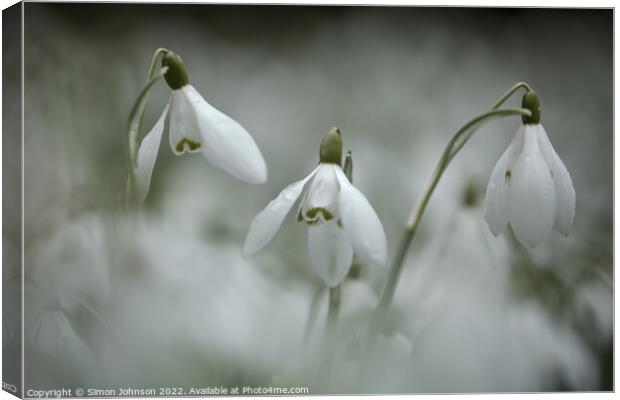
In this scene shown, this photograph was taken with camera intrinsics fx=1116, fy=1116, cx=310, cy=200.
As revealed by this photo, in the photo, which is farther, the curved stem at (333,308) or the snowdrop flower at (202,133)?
the curved stem at (333,308)

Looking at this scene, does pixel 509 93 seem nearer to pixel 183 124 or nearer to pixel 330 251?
pixel 330 251

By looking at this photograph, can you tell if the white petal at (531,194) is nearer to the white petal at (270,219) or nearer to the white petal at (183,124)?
the white petal at (270,219)

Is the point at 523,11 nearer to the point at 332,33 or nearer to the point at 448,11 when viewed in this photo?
the point at 448,11

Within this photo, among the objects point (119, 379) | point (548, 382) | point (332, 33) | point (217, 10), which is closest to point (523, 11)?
point (332, 33)

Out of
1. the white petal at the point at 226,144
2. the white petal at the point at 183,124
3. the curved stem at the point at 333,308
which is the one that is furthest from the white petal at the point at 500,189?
the white petal at the point at 183,124

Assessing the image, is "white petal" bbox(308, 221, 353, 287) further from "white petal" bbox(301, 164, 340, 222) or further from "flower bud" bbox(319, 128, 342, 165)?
"flower bud" bbox(319, 128, 342, 165)

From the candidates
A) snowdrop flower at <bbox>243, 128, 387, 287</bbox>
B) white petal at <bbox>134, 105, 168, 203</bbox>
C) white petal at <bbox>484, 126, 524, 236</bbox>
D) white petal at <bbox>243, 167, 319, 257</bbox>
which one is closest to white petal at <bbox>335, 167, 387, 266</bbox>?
snowdrop flower at <bbox>243, 128, 387, 287</bbox>
